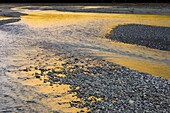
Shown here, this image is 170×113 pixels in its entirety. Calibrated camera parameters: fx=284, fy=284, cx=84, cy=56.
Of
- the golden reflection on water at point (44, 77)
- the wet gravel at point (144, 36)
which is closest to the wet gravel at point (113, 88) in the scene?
the golden reflection on water at point (44, 77)

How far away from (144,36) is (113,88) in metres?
11.7

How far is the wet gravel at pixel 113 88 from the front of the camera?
8.12m

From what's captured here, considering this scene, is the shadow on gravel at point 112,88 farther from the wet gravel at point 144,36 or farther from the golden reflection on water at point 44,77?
the wet gravel at point 144,36

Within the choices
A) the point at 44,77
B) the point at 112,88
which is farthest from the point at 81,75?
the point at 112,88

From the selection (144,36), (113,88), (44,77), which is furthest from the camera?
(144,36)

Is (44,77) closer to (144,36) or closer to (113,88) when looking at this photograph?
(113,88)

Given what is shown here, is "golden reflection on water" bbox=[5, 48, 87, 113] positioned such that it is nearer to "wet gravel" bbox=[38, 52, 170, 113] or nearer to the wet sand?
the wet sand

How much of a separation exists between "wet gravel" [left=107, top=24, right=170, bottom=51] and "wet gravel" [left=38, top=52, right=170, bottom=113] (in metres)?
6.18

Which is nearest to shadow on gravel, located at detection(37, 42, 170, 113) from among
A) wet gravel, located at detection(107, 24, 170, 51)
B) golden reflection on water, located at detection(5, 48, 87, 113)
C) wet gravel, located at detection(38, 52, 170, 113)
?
wet gravel, located at detection(38, 52, 170, 113)

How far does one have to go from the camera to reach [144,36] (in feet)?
67.1

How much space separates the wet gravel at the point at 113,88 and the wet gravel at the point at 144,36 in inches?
243

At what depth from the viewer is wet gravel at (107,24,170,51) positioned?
1800 cm

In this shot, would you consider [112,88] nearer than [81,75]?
Yes

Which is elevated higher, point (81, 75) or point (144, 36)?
point (144, 36)
